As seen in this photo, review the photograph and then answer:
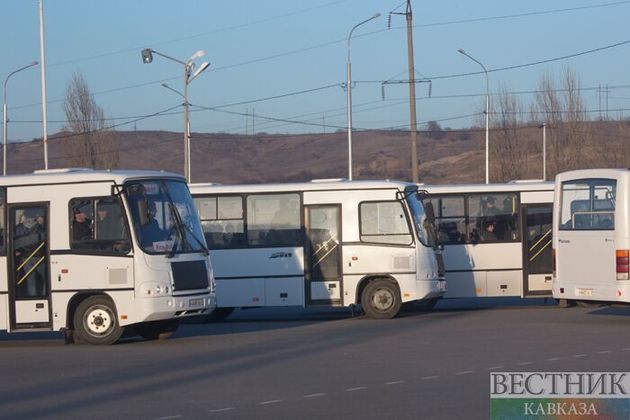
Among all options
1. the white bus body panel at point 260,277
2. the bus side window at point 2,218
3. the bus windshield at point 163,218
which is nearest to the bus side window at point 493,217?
the white bus body panel at point 260,277

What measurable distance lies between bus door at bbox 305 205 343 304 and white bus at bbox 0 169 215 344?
16.1 feet

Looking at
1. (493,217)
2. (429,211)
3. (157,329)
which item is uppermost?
(429,211)

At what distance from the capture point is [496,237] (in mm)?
26234

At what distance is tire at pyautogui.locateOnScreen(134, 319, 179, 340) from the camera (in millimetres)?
20672

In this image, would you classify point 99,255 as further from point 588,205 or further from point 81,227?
point 588,205

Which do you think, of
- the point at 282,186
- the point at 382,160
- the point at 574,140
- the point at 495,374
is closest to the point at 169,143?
the point at 382,160

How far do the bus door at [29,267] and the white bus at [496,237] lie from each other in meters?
9.53

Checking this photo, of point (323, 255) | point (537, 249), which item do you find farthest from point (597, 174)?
point (323, 255)

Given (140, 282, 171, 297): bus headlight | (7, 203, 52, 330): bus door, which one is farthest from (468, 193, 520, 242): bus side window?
(7, 203, 52, 330): bus door

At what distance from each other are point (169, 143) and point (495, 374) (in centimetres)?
13342

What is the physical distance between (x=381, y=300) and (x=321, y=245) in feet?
5.96

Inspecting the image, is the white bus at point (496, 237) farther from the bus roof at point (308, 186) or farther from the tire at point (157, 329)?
the tire at point (157, 329)

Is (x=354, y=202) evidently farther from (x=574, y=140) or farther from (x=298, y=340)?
(x=574, y=140)

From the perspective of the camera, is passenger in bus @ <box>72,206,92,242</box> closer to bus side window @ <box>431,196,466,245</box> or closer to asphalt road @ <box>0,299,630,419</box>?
asphalt road @ <box>0,299,630,419</box>
